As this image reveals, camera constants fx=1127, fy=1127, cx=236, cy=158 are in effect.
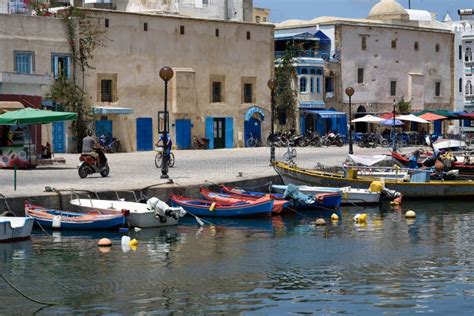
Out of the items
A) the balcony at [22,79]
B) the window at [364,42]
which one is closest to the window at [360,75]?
the window at [364,42]

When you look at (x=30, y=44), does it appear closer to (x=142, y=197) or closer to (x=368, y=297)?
(x=142, y=197)

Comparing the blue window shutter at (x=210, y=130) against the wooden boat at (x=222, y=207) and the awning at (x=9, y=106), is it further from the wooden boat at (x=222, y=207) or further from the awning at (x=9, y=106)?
the wooden boat at (x=222, y=207)

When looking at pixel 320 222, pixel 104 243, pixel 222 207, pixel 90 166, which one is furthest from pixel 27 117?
pixel 104 243

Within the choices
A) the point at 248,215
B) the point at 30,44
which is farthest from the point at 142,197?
the point at 30,44

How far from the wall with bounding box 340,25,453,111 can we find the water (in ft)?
127

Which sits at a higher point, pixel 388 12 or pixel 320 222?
pixel 388 12

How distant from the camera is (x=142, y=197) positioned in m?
27.9

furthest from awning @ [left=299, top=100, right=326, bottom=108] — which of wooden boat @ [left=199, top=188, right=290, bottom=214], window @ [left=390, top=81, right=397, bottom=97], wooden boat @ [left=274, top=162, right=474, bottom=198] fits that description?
wooden boat @ [left=199, top=188, right=290, bottom=214]

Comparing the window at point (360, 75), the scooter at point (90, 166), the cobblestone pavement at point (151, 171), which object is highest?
the window at point (360, 75)

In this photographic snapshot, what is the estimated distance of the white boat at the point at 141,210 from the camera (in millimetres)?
26031

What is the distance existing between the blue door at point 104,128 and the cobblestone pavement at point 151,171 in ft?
5.60

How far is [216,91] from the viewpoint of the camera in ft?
186

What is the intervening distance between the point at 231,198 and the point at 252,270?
914cm

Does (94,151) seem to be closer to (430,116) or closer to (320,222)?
(320,222)
